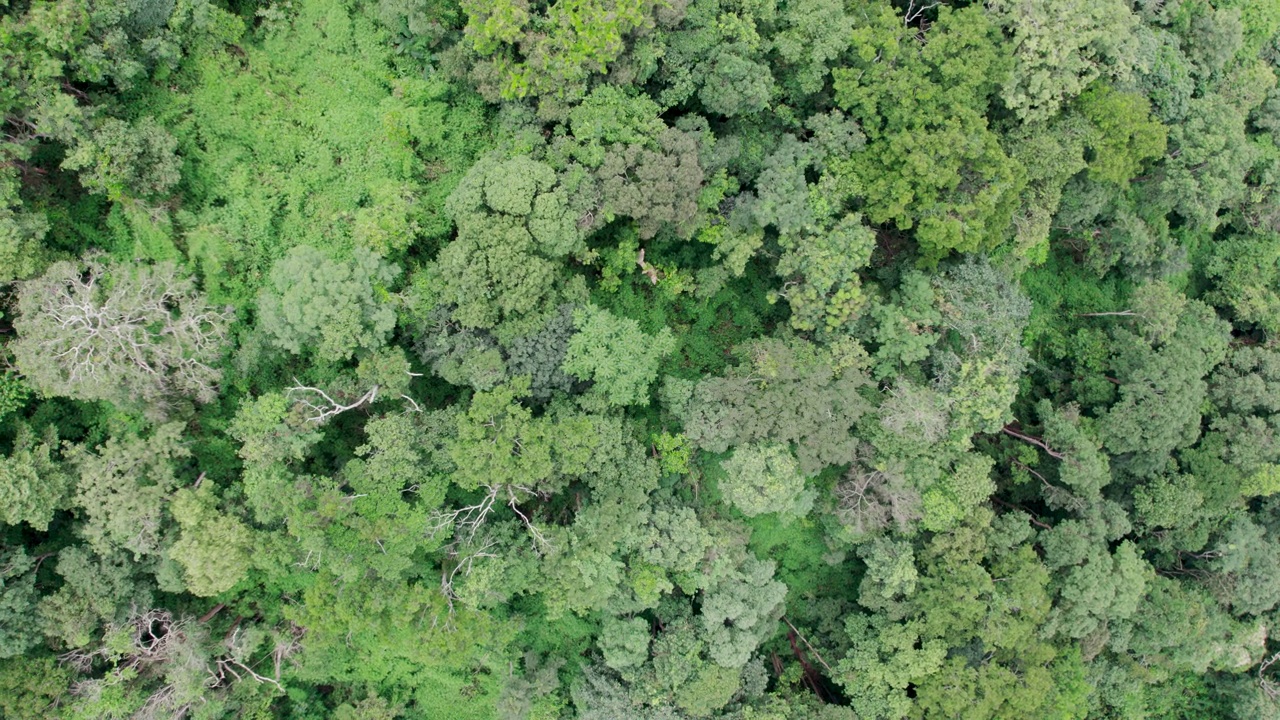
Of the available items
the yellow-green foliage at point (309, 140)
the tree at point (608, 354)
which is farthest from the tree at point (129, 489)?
the tree at point (608, 354)

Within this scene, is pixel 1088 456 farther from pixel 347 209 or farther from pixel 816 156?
pixel 347 209

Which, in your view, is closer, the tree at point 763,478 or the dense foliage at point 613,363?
the dense foliage at point 613,363

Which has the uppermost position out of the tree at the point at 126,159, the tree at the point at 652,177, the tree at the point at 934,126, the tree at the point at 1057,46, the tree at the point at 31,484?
the tree at the point at 1057,46

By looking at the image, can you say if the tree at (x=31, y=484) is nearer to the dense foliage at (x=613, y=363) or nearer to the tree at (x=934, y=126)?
the dense foliage at (x=613, y=363)

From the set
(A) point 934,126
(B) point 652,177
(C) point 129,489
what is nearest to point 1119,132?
(A) point 934,126

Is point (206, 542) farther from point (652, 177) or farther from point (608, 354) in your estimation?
point (652, 177)

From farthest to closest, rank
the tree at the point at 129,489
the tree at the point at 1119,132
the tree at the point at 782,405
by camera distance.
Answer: the tree at the point at 1119,132
the tree at the point at 782,405
the tree at the point at 129,489

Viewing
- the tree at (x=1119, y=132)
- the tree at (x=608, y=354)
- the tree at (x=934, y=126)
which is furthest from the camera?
the tree at (x=1119, y=132)

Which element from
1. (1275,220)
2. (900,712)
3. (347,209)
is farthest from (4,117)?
(1275,220)
